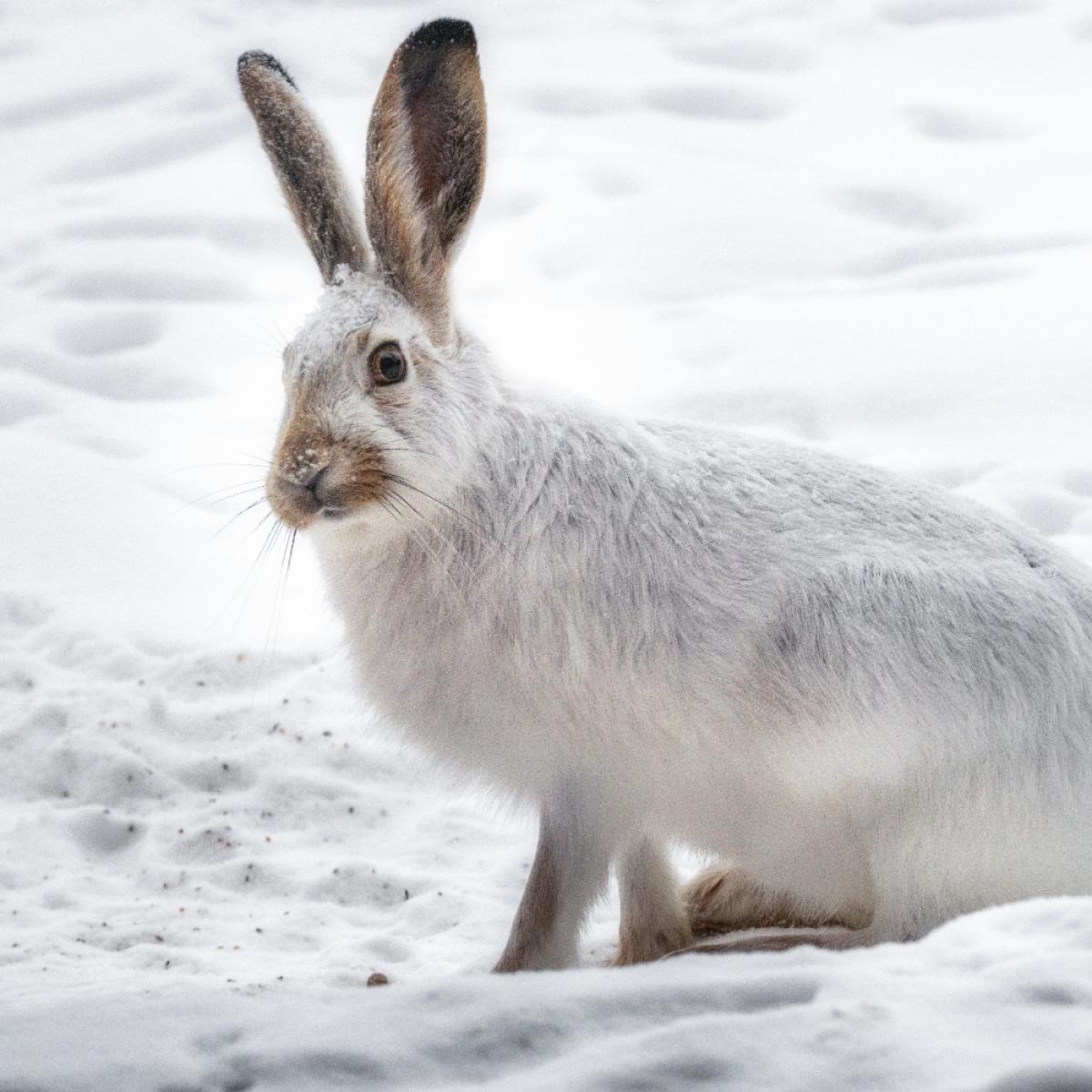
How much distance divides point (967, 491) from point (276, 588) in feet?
6.10

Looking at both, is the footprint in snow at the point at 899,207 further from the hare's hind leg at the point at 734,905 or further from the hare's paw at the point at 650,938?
the hare's paw at the point at 650,938

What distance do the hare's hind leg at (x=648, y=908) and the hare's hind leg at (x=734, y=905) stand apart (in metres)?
0.14

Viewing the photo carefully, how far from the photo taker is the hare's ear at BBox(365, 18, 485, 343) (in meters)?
2.56

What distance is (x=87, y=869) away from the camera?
3066 millimetres

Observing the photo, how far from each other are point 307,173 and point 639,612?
37.8 inches

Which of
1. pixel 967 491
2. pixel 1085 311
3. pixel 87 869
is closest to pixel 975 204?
pixel 1085 311

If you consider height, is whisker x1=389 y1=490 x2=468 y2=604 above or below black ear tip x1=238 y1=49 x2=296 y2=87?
below

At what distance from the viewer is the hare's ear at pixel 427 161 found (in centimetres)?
256

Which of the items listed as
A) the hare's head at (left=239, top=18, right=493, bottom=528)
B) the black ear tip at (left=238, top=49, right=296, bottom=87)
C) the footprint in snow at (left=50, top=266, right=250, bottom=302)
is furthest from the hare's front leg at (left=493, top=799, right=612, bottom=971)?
the footprint in snow at (left=50, top=266, right=250, bottom=302)

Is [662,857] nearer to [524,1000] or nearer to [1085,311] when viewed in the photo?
[524,1000]

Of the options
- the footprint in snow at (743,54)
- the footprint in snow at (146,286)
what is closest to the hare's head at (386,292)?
the footprint in snow at (146,286)

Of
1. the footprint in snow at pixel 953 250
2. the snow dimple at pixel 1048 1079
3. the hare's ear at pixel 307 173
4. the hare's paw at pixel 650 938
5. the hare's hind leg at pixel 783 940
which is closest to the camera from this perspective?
the snow dimple at pixel 1048 1079

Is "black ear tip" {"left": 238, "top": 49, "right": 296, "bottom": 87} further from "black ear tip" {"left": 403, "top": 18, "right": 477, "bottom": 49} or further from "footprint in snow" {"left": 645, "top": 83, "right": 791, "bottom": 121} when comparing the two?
"footprint in snow" {"left": 645, "top": 83, "right": 791, "bottom": 121}

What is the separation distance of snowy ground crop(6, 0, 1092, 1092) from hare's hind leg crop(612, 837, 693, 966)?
226 mm
